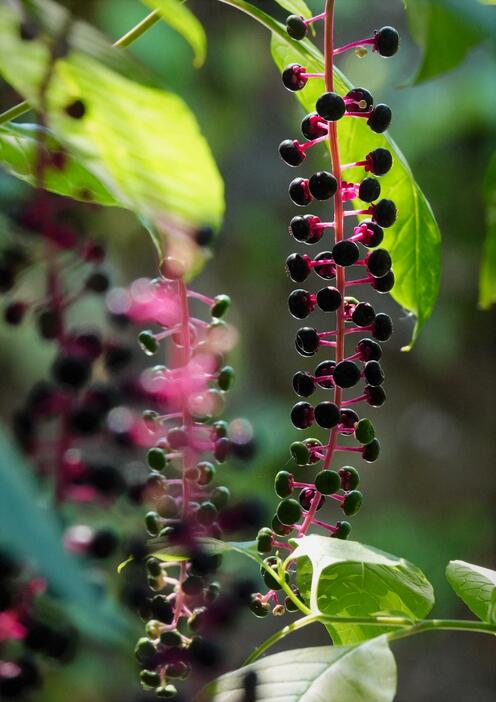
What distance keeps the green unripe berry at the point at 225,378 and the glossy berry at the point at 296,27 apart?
0.60 feet

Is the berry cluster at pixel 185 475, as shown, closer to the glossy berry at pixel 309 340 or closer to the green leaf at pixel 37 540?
the glossy berry at pixel 309 340

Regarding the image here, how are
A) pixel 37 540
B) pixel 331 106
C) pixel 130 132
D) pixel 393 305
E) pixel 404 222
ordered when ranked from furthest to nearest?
pixel 393 305 → pixel 404 222 → pixel 331 106 → pixel 130 132 → pixel 37 540

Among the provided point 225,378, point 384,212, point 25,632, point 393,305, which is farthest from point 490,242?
point 393,305

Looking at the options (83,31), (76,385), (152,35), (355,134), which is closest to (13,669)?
(76,385)

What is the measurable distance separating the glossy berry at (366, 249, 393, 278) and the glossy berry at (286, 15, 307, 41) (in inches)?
4.9

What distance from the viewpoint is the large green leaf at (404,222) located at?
0.61 m

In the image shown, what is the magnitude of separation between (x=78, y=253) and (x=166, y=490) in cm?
17

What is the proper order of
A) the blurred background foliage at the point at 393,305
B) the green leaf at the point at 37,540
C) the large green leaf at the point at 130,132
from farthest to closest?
the blurred background foliage at the point at 393,305
the large green leaf at the point at 130,132
the green leaf at the point at 37,540

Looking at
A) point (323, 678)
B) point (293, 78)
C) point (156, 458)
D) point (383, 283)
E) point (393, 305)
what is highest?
point (393, 305)

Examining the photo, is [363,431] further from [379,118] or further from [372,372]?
[379,118]

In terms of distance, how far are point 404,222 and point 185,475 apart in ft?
0.75

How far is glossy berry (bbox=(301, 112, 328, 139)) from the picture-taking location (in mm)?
522

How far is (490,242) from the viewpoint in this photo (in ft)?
1.65

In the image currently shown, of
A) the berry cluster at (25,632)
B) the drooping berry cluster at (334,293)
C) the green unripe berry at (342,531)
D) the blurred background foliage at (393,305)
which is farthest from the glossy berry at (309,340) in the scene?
the blurred background foliage at (393,305)
